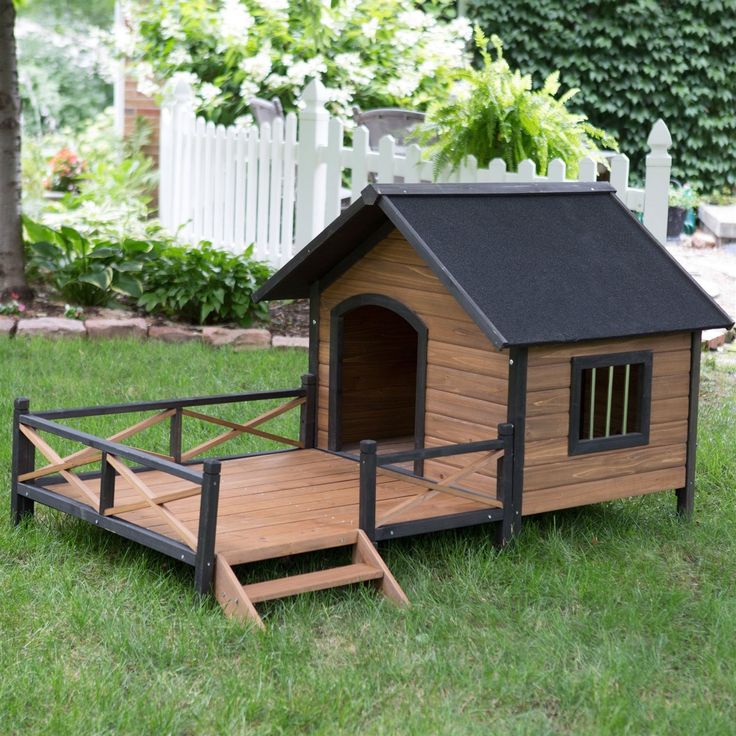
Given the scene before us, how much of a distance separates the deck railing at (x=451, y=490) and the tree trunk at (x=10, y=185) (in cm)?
529

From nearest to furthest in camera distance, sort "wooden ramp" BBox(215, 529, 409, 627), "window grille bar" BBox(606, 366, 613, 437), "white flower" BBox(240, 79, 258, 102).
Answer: "wooden ramp" BBox(215, 529, 409, 627) < "window grille bar" BBox(606, 366, 613, 437) < "white flower" BBox(240, 79, 258, 102)

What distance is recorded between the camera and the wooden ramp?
4230 mm

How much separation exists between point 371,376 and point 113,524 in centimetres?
179

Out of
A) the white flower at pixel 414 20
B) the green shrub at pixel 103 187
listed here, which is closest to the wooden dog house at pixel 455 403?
the green shrub at pixel 103 187

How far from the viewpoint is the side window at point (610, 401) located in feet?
16.8

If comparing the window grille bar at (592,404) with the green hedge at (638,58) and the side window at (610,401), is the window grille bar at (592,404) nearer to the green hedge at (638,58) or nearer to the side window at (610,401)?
the side window at (610,401)

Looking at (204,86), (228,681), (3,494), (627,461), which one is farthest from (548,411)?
(204,86)

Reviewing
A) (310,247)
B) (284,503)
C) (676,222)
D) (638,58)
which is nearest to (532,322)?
(310,247)

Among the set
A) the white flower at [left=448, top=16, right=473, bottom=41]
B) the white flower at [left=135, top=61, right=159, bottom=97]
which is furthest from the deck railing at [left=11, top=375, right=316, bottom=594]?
the white flower at [left=448, top=16, right=473, bottom=41]

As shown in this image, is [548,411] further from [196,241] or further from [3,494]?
[196,241]

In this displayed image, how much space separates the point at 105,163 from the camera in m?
14.5

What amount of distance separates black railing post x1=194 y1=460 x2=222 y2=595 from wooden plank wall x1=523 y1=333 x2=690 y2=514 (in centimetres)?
133

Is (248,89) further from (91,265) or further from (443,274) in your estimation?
(443,274)

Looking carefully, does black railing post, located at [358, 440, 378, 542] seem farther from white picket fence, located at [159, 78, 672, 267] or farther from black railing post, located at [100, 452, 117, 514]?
white picket fence, located at [159, 78, 672, 267]
